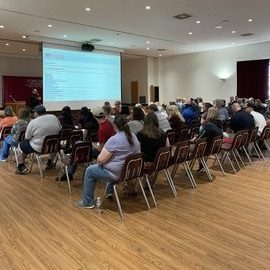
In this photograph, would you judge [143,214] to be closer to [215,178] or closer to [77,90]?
[215,178]

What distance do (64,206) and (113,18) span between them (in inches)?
263

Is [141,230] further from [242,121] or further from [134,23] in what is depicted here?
[134,23]

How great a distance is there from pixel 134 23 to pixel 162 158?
677cm

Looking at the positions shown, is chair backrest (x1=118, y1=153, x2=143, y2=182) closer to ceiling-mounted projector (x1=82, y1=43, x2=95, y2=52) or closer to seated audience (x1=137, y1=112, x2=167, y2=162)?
seated audience (x1=137, y1=112, x2=167, y2=162)

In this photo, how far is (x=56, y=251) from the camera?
3.05 m

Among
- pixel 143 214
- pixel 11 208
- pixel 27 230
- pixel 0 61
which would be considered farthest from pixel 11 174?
pixel 0 61

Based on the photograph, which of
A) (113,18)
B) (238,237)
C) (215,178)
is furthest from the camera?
(113,18)

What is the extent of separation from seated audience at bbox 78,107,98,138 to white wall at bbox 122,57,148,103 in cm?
1247

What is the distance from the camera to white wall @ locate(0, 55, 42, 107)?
17656 millimetres

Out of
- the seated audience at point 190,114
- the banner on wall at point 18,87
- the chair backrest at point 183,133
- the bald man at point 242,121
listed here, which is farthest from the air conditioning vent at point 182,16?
the banner on wall at point 18,87

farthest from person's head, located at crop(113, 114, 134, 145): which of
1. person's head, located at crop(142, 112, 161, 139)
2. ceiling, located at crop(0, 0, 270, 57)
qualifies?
ceiling, located at crop(0, 0, 270, 57)

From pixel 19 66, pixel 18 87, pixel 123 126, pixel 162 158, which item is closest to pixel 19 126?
pixel 123 126

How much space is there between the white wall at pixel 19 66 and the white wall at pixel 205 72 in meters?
7.55

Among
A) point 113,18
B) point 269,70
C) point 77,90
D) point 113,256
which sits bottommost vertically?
point 113,256
